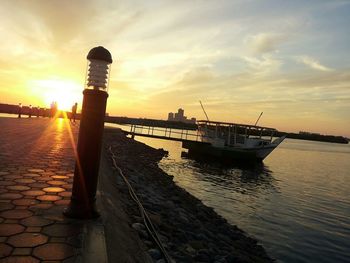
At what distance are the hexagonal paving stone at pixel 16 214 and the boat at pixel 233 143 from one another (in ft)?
107

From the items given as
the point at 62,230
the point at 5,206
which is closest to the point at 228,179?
the point at 5,206

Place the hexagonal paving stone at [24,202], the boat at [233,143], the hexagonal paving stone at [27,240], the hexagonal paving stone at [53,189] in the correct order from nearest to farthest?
1. the hexagonal paving stone at [27,240]
2. the hexagonal paving stone at [24,202]
3. the hexagonal paving stone at [53,189]
4. the boat at [233,143]

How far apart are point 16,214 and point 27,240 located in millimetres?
917

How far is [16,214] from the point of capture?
4.75m

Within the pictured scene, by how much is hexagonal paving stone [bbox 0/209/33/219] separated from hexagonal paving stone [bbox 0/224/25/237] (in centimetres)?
33

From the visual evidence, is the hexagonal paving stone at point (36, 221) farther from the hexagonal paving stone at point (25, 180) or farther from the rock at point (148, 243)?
the hexagonal paving stone at point (25, 180)

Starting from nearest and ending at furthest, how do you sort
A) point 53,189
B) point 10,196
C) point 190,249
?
point 10,196
point 53,189
point 190,249

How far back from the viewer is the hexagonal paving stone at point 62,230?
13.8 feet

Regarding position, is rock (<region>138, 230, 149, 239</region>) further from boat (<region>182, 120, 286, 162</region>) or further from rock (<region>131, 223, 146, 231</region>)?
boat (<region>182, 120, 286, 162</region>)

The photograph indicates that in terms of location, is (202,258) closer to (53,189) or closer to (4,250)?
(53,189)

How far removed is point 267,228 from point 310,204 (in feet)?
22.7

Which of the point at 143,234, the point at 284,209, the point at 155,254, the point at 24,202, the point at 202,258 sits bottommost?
the point at 284,209

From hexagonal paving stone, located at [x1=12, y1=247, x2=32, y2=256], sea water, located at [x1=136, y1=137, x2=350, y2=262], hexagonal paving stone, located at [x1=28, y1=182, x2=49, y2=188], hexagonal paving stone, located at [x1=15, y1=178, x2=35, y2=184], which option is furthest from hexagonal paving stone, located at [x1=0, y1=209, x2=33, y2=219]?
sea water, located at [x1=136, y1=137, x2=350, y2=262]

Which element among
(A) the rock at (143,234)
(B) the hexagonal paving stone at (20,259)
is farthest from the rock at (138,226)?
(B) the hexagonal paving stone at (20,259)
